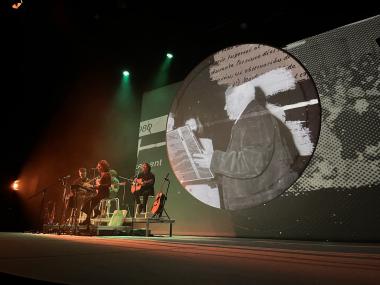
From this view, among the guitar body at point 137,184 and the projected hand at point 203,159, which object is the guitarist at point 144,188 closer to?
the guitar body at point 137,184

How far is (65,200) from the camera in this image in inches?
196

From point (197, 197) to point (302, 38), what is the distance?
292 centimetres

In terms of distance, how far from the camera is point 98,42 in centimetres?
559

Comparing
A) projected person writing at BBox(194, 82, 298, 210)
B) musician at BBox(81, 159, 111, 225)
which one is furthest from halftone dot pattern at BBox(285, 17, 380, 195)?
musician at BBox(81, 159, 111, 225)

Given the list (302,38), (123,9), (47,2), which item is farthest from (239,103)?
(47,2)

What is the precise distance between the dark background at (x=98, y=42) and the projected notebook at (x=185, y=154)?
121 centimetres

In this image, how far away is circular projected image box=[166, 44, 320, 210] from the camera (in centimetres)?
404

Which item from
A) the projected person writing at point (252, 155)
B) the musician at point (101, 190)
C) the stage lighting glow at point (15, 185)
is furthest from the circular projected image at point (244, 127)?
the stage lighting glow at point (15, 185)

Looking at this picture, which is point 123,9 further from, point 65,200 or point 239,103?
point 65,200

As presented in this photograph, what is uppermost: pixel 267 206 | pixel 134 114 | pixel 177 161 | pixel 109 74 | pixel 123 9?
pixel 123 9

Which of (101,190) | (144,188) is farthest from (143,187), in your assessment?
(101,190)

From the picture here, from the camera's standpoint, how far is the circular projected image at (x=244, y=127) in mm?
4039

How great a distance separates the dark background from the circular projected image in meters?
0.39

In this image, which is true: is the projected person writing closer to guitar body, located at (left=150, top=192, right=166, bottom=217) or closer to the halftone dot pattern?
the halftone dot pattern
